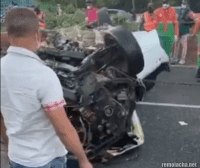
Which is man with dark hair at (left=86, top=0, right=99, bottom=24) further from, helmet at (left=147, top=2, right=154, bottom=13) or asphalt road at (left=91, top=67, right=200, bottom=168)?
asphalt road at (left=91, top=67, right=200, bottom=168)

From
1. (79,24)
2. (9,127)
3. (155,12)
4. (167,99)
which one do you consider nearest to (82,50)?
(79,24)

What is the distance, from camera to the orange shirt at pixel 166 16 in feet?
6.07

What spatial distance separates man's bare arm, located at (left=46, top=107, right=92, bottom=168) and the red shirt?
1088mm

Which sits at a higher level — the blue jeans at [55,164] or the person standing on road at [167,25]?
the person standing on road at [167,25]

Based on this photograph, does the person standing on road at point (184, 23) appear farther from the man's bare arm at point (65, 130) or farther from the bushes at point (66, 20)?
the man's bare arm at point (65, 130)

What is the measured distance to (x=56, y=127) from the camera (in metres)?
1.10

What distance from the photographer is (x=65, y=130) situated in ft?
3.64

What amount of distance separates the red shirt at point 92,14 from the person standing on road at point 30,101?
0.94 m

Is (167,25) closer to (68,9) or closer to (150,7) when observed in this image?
(150,7)

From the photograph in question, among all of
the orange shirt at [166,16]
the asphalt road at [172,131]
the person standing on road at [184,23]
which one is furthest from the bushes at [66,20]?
the asphalt road at [172,131]

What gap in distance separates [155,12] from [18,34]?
1.13 meters

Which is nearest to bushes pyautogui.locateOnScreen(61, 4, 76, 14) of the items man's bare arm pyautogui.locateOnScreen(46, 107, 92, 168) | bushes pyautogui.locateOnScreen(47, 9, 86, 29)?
bushes pyautogui.locateOnScreen(47, 9, 86, 29)

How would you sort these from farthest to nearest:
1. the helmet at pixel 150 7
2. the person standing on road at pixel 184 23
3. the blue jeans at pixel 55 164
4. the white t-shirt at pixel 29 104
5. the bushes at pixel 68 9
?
the bushes at pixel 68 9 < the helmet at pixel 150 7 < the person standing on road at pixel 184 23 < the blue jeans at pixel 55 164 < the white t-shirt at pixel 29 104

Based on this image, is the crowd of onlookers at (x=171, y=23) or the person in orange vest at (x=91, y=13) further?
the person in orange vest at (x=91, y=13)
